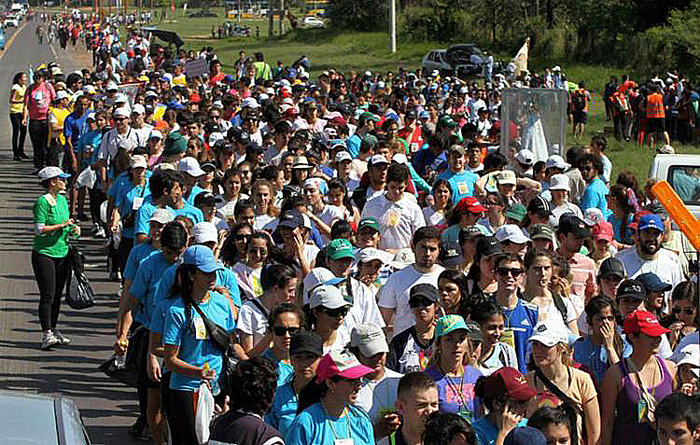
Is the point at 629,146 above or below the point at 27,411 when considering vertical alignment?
below

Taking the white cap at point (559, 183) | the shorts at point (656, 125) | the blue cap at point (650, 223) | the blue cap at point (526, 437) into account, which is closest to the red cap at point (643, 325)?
the blue cap at point (526, 437)

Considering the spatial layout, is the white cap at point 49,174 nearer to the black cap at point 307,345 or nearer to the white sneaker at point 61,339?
the white sneaker at point 61,339

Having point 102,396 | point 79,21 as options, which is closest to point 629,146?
point 102,396

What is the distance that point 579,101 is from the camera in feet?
112

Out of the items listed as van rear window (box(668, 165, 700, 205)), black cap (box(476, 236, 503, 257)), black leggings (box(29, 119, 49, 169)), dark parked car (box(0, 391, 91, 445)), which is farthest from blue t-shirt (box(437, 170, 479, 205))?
black leggings (box(29, 119, 49, 169))

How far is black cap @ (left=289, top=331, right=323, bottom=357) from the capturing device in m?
6.87

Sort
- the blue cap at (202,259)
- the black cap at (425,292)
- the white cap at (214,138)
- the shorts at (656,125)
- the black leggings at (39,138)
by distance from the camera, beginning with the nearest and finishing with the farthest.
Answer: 1. the black cap at (425,292)
2. the blue cap at (202,259)
3. the white cap at (214,138)
4. the black leggings at (39,138)
5. the shorts at (656,125)

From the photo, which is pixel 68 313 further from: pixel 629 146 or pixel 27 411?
pixel 629 146

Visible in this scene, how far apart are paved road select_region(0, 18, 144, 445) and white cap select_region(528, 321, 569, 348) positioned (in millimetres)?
3948

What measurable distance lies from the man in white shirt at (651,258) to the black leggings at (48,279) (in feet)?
17.8

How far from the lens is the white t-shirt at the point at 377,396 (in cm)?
692

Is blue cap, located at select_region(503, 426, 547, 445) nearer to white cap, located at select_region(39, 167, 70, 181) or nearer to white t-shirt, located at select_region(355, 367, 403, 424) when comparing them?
white t-shirt, located at select_region(355, 367, 403, 424)

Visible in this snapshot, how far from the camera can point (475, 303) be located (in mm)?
7918

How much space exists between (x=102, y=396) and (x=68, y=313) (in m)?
3.48
